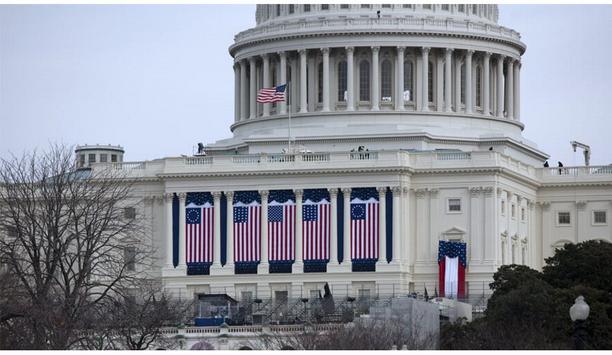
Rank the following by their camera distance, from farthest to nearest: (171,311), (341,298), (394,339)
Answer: (341,298)
(171,311)
(394,339)

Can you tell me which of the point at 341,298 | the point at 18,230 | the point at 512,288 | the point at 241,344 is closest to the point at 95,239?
the point at 18,230

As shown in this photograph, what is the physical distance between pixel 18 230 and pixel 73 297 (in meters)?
5.69

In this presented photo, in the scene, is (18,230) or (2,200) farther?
(2,200)

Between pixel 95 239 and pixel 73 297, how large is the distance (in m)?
9.92

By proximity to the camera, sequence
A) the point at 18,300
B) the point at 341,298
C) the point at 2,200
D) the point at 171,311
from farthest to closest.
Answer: the point at 341,298, the point at 171,311, the point at 2,200, the point at 18,300

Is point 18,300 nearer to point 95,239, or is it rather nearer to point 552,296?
point 95,239

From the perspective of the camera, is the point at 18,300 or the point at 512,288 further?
the point at 512,288

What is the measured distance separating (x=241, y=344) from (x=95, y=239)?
21.2m

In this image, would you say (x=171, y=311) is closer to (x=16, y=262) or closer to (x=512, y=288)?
(x=512, y=288)

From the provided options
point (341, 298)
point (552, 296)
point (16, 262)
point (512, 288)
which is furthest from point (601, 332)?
point (341, 298)

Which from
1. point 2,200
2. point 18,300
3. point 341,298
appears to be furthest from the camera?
point 341,298

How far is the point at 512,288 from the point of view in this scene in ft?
575

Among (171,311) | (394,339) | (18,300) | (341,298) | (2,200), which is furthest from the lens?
(341,298)

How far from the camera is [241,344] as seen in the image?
559 ft
